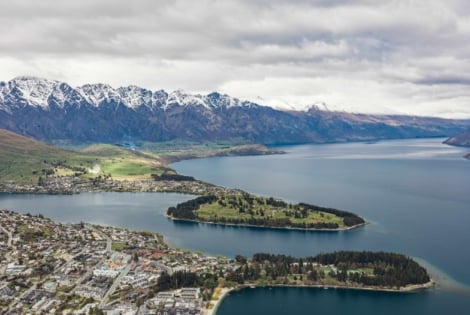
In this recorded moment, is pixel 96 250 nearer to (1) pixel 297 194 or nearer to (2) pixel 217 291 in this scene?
(2) pixel 217 291

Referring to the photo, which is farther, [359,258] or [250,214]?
[250,214]

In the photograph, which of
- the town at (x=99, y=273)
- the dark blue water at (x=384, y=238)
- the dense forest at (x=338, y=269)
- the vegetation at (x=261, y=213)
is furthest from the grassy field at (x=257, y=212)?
the dense forest at (x=338, y=269)

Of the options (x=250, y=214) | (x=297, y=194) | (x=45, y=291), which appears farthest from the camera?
(x=297, y=194)

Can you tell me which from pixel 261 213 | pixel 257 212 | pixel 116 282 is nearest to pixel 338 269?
pixel 116 282

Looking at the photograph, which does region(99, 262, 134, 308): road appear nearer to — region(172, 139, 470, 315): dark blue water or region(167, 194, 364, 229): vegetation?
region(172, 139, 470, 315): dark blue water

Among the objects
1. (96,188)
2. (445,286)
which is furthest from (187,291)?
(96,188)

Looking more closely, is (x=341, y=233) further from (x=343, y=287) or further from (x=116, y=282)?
(x=116, y=282)
